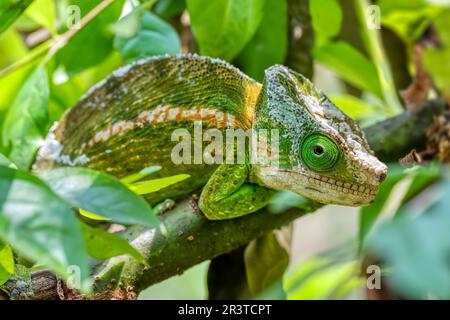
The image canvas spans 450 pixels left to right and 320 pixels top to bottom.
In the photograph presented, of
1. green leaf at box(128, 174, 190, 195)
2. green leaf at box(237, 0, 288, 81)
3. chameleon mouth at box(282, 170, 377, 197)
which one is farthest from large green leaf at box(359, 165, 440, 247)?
green leaf at box(128, 174, 190, 195)

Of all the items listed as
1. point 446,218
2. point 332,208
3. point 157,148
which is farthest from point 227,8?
point 332,208

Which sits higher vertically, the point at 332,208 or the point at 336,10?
the point at 336,10

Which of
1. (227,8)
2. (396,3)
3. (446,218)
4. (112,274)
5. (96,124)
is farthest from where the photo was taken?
(396,3)

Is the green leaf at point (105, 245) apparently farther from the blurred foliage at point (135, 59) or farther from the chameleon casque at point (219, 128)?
the chameleon casque at point (219, 128)

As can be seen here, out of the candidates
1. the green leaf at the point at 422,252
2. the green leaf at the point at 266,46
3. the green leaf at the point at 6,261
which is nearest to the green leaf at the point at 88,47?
the green leaf at the point at 266,46

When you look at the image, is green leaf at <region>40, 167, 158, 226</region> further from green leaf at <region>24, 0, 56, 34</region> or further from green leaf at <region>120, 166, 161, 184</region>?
green leaf at <region>24, 0, 56, 34</region>
